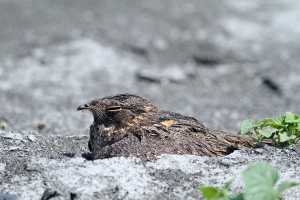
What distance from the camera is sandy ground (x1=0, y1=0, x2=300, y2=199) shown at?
322 inches

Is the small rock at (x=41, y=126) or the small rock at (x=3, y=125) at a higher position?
the small rock at (x=41, y=126)

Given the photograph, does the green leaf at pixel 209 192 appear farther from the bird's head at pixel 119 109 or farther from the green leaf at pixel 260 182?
the bird's head at pixel 119 109

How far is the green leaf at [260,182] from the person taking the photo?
312 centimetres

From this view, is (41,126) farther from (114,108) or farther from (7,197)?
(7,197)

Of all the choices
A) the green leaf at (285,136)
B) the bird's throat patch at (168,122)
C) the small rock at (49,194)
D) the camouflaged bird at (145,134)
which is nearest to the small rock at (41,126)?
the camouflaged bird at (145,134)

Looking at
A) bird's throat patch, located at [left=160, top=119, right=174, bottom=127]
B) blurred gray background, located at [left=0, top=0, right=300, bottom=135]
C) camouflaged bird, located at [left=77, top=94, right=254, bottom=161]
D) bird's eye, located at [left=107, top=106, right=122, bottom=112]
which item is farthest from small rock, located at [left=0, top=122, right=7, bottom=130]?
bird's throat patch, located at [left=160, top=119, right=174, bottom=127]

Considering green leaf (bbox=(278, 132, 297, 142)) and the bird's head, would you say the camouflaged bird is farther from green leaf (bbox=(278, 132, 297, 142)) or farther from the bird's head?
green leaf (bbox=(278, 132, 297, 142))

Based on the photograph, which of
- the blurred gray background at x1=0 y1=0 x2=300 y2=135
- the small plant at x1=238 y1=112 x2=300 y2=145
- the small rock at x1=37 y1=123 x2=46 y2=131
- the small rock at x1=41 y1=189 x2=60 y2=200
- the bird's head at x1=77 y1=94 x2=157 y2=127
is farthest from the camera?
the blurred gray background at x1=0 y1=0 x2=300 y2=135

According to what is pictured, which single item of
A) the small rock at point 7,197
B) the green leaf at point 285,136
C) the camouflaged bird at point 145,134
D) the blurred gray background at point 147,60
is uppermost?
the blurred gray background at point 147,60

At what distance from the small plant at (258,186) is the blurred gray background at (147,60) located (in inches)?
166

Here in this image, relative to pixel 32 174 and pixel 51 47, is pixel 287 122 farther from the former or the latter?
pixel 51 47

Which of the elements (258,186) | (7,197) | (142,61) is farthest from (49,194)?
(142,61)

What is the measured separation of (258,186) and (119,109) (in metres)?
2.23

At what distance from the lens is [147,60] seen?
408 inches
